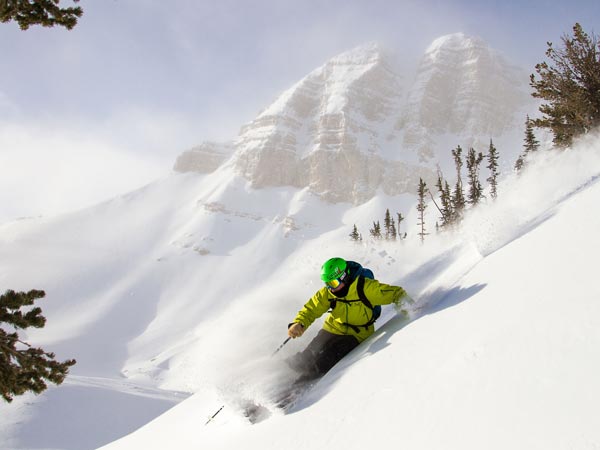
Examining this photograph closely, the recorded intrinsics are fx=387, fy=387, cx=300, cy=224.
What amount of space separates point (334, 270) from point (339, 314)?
0.82 m

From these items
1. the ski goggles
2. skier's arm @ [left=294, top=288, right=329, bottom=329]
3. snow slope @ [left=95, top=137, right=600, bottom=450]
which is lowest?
snow slope @ [left=95, top=137, right=600, bottom=450]

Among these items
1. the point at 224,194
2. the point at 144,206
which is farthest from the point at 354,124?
the point at 144,206

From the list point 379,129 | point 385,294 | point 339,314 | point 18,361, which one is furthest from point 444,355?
point 379,129

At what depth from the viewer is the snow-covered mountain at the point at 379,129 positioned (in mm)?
158375

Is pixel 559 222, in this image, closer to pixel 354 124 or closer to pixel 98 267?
pixel 98 267

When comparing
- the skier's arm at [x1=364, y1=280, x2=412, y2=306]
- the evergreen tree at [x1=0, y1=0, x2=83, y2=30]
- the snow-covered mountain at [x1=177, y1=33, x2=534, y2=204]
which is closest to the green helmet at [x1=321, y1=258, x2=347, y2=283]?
the skier's arm at [x1=364, y1=280, x2=412, y2=306]

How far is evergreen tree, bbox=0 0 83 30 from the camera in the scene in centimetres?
505

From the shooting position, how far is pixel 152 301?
84938 mm

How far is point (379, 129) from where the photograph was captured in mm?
180250

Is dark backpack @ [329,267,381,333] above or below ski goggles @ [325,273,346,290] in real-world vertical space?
below

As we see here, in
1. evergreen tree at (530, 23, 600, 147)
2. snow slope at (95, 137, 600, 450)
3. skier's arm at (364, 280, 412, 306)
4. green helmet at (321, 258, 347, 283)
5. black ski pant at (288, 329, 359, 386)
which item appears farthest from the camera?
evergreen tree at (530, 23, 600, 147)

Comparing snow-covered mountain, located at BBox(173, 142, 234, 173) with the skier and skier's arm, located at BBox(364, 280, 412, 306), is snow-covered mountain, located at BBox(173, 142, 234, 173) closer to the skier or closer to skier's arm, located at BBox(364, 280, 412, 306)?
the skier

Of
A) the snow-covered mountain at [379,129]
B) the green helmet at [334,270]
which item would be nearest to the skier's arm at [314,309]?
the green helmet at [334,270]

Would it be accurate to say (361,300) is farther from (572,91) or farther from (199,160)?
(199,160)
